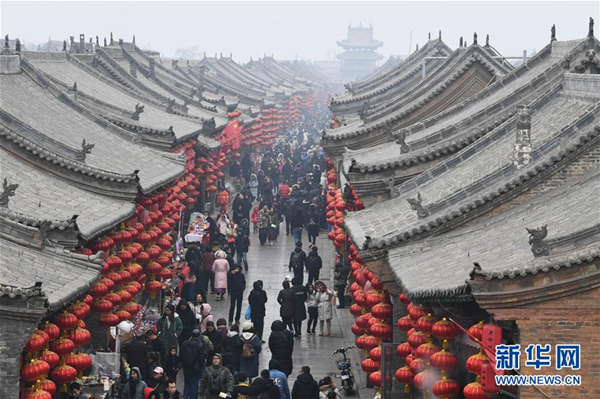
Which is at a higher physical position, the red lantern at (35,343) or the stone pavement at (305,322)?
the stone pavement at (305,322)

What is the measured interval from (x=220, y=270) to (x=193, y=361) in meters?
9.75

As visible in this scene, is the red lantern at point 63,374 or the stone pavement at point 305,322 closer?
the red lantern at point 63,374

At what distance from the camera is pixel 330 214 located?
35531 mm

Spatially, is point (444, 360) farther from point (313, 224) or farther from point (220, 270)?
point (313, 224)

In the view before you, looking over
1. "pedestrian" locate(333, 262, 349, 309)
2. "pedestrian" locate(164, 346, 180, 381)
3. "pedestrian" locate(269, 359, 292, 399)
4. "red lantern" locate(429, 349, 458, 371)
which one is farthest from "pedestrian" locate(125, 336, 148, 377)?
"pedestrian" locate(333, 262, 349, 309)

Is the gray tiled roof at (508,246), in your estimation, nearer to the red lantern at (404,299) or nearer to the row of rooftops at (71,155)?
the red lantern at (404,299)

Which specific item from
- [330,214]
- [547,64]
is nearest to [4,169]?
[330,214]

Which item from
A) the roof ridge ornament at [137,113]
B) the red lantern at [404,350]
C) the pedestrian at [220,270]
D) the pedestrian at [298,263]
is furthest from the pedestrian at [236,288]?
the red lantern at [404,350]

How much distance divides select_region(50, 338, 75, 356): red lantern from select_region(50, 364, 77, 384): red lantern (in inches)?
8.2

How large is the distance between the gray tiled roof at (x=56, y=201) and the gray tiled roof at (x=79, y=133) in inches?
83.8

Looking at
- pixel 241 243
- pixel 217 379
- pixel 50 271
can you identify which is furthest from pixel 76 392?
pixel 241 243

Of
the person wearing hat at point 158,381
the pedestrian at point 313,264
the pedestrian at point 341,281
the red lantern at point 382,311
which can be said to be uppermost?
the pedestrian at point 313,264

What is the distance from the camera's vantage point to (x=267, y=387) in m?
21.0

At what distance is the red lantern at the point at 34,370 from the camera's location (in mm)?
17234
